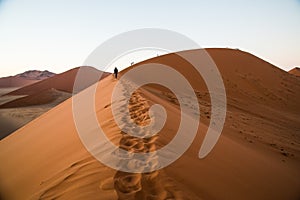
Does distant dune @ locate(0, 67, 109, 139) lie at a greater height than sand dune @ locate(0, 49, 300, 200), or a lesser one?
lesser

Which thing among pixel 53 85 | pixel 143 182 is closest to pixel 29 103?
pixel 53 85

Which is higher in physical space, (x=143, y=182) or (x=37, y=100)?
(x=143, y=182)

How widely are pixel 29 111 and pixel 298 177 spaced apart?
15858 mm

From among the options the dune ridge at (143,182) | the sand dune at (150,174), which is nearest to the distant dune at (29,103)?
the sand dune at (150,174)

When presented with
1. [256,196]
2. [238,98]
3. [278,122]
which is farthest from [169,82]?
[256,196]

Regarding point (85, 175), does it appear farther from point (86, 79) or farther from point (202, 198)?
point (86, 79)

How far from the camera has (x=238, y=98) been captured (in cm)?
1483

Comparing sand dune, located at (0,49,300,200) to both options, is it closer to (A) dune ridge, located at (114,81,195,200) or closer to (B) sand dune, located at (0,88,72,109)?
(A) dune ridge, located at (114,81,195,200)

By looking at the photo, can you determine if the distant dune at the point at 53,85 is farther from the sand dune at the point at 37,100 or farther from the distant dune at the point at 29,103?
the sand dune at the point at 37,100

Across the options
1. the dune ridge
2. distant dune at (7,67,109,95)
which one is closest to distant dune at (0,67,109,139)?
distant dune at (7,67,109,95)

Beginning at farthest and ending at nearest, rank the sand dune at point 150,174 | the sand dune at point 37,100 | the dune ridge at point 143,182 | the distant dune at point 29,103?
the sand dune at point 37,100 < the distant dune at point 29,103 < the sand dune at point 150,174 < the dune ridge at point 143,182

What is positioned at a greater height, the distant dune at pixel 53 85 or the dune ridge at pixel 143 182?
the dune ridge at pixel 143 182

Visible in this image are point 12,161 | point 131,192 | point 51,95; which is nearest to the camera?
point 131,192

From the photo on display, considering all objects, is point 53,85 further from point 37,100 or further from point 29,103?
point 29,103
